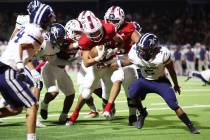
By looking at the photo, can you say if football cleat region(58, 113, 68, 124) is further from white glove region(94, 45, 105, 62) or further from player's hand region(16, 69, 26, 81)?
player's hand region(16, 69, 26, 81)

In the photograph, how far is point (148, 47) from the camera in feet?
22.6

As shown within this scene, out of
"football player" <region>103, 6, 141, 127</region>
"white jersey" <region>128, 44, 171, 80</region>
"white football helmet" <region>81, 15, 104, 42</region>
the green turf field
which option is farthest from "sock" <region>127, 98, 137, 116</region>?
"white football helmet" <region>81, 15, 104, 42</region>

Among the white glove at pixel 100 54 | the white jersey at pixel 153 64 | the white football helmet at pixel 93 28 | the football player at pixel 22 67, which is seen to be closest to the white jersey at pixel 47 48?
the white football helmet at pixel 93 28

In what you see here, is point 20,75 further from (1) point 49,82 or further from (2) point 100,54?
(1) point 49,82

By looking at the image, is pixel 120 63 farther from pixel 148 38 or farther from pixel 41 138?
pixel 41 138

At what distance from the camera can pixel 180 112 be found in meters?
6.79

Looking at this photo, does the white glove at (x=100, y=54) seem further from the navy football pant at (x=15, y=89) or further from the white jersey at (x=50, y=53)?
the navy football pant at (x=15, y=89)

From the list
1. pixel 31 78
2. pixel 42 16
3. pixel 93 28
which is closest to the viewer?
pixel 42 16

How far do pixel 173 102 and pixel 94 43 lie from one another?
1.47 metres

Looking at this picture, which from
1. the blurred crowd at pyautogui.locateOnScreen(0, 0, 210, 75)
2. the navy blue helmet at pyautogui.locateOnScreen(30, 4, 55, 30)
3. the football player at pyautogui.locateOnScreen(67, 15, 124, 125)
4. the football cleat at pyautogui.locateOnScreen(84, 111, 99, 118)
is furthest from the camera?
the blurred crowd at pyautogui.locateOnScreen(0, 0, 210, 75)


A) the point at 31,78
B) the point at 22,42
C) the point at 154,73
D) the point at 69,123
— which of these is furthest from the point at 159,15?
the point at 22,42

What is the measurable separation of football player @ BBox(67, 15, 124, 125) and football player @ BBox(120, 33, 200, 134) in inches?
19.8

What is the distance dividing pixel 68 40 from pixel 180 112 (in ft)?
7.07

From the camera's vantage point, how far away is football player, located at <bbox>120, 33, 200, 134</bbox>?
6.84 metres
